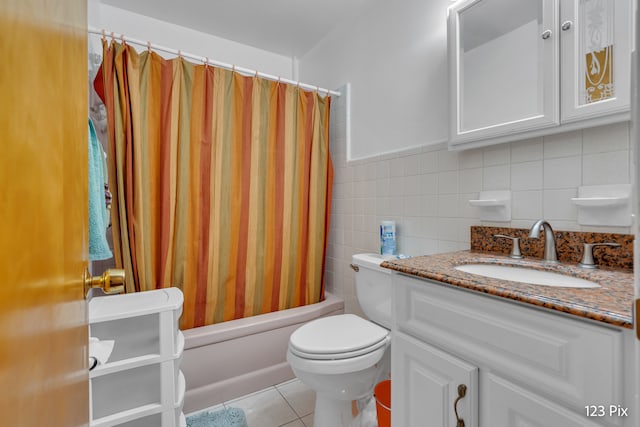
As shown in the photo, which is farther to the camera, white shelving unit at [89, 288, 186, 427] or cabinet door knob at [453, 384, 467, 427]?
white shelving unit at [89, 288, 186, 427]

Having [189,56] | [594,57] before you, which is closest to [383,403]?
[594,57]

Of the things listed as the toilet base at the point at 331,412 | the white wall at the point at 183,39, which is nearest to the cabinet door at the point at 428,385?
the toilet base at the point at 331,412

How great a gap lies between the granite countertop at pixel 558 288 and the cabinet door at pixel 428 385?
0.21 m

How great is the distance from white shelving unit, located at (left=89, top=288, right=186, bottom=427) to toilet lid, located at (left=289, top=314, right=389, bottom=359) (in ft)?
1.56

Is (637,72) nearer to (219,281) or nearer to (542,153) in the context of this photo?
(542,153)

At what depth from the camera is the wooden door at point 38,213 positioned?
182mm

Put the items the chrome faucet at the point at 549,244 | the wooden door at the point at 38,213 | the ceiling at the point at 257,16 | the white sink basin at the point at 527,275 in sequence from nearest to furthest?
the wooden door at the point at 38,213
the white sink basin at the point at 527,275
the chrome faucet at the point at 549,244
the ceiling at the point at 257,16

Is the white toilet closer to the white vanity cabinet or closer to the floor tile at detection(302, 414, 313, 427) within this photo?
the floor tile at detection(302, 414, 313, 427)

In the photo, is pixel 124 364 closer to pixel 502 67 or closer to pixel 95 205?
pixel 95 205

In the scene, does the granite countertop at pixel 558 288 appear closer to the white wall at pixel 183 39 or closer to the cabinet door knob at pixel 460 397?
the cabinet door knob at pixel 460 397

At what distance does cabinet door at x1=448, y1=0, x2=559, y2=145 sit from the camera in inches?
38.8

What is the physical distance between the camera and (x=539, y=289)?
0.66 m

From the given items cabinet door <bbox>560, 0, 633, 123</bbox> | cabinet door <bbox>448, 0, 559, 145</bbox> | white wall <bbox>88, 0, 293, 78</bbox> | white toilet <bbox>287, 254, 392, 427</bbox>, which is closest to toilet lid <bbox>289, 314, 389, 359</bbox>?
white toilet <bbox>287, 254, 392, 427</bbox>

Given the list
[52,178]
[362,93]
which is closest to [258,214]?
[362,93]
